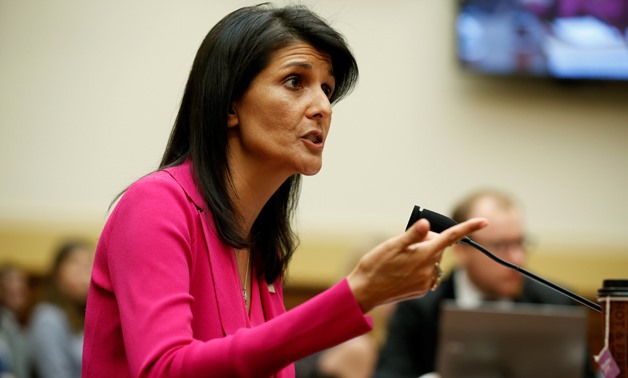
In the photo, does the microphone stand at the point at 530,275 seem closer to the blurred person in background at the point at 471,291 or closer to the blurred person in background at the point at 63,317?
the blurred person in background at the point at 471,291

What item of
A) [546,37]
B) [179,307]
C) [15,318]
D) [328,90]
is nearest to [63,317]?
[15,318]

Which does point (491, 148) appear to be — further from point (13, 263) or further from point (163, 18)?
point (13, 263)

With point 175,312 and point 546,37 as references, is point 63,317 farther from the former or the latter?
point 175,312

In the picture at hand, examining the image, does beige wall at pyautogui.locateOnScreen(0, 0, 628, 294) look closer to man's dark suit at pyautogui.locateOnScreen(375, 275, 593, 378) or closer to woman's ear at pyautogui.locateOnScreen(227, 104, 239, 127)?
man's dark suit at pyautogui.locateOnScreen(375, 275, 593, 378)

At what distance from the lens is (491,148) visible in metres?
6.48

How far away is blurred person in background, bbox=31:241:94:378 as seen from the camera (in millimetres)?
5188

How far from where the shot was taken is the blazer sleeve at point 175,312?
5.02 ft

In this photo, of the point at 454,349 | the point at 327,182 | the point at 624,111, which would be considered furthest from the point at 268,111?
the point at 624,111

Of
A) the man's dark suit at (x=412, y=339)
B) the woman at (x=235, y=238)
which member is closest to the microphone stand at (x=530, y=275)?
the woman at (x=235, y=238)

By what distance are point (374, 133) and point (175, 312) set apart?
4.89m

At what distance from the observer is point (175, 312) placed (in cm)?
163

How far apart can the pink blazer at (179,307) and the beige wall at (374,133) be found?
446 cm

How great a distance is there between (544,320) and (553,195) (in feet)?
11.3

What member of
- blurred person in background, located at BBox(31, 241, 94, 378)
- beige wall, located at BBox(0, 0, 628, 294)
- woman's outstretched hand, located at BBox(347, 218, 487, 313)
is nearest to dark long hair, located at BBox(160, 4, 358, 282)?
woman's outstretched hand, located at BBox(347, 218, 487, 313)
